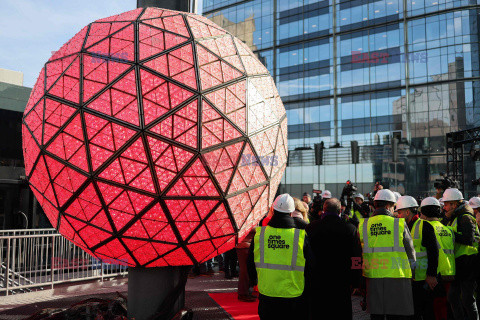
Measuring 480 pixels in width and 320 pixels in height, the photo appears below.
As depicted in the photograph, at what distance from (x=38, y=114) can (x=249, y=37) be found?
35.3m

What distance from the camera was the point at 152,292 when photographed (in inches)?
145

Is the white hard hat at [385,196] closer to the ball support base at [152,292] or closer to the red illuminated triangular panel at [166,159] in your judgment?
the ball support base at [152,292]

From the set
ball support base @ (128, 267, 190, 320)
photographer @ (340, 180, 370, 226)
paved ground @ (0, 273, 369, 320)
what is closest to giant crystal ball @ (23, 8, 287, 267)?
Answer: ball support base @ (128, 267, 190, 320)

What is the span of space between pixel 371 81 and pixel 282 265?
30.4 metres

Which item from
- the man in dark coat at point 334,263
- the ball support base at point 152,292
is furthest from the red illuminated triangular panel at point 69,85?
the man in dark coat at point 334,263

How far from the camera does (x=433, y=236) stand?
4445 mm

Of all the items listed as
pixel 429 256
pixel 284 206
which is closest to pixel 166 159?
pixel 284 206

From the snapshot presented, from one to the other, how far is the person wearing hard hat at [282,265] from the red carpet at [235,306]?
1598mm

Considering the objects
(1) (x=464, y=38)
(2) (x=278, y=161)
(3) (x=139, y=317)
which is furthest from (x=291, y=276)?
(1) (x=464, y=38)

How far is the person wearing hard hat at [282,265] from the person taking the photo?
11.8 ft

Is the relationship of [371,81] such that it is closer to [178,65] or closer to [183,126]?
[178,65]

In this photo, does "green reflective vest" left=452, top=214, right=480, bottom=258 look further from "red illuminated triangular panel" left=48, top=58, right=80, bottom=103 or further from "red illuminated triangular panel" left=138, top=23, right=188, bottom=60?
"red illuminated triangular panel" left=48, top=58, right=80, bottom=103

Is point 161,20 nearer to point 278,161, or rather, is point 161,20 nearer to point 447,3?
point 278,161

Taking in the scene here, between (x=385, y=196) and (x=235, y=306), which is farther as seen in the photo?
(x=235, y=306)
